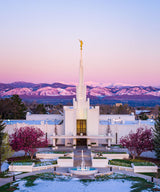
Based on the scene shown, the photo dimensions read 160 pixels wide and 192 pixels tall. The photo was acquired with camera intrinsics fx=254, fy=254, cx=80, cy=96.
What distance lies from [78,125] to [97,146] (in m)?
4.47

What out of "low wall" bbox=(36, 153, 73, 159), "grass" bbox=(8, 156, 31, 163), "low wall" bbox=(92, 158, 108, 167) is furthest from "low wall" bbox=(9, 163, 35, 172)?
"low wall" bbox=(92, 158, 108, 167)

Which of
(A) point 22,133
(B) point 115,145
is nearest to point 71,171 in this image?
(A) point 22,133

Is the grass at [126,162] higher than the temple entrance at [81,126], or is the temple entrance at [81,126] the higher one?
the temple entrance at [81,126]

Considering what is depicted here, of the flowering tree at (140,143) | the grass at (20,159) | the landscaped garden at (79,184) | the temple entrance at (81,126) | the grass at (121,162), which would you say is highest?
the temple entrance at (81,126)

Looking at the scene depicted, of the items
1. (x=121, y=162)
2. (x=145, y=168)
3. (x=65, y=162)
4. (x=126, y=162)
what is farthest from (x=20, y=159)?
(x=145, y=168)

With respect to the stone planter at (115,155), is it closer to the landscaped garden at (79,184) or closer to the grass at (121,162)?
the grass at (121,162)

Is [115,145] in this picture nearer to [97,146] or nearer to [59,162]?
[97,146]

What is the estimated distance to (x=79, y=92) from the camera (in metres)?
41.8

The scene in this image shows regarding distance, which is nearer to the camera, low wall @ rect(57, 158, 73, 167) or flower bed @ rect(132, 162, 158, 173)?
flower bed @ rect(132, 162, 158, 173)

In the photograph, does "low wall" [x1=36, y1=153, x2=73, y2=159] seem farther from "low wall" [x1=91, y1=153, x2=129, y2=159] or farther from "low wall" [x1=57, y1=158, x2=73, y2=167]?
"low wall" [x1=57, y1=158, x2=73, y2=167]

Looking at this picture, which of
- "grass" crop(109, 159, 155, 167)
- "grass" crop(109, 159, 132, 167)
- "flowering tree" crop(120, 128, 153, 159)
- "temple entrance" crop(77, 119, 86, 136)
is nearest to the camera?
"grass" crop(109, 159, 155, 167)

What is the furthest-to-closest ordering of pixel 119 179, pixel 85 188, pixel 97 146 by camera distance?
pixel 97 146 → pixel 119 179 → pixel 85 188

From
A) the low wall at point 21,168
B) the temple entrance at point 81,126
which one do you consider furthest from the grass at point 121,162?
the temple entrance at point 81,126

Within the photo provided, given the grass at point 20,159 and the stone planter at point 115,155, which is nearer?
the grass at point 20,159
